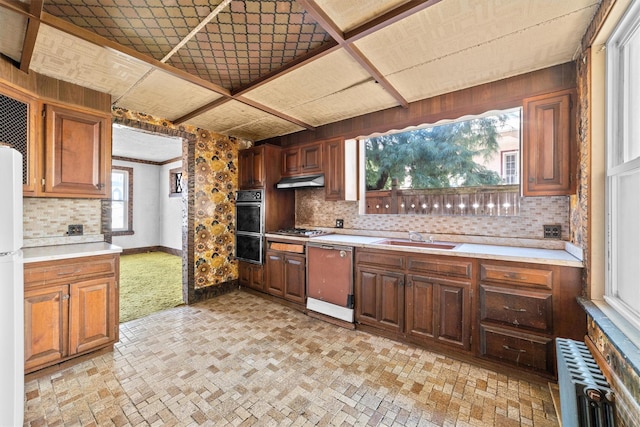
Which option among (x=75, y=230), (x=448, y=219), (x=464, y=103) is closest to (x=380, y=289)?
(x=448, y=219)

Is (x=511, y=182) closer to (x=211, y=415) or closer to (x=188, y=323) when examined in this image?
(x=211, y=415)

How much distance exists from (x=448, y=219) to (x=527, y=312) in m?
1.10

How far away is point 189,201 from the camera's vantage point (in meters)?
3.55

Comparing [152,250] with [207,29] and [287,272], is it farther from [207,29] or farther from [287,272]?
[207,29]

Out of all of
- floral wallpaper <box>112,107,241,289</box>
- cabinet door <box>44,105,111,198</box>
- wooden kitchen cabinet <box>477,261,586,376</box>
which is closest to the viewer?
wooden kitchen cabinet <box>477,261,586,376</box>

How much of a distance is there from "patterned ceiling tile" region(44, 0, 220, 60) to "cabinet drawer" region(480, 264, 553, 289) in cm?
257

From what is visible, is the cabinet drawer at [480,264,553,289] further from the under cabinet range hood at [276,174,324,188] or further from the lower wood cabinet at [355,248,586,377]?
the under cabinet range hood at [276,174,324,188]

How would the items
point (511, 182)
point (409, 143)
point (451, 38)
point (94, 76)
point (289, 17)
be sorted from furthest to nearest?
1. point (409, 143)
2. point (511, 182)
3. point (94, 76)
4. point (451, 38)
5. point (289, 17)

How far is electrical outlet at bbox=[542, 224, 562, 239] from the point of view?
2.22 metres

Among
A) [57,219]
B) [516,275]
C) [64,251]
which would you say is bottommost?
[516,275]

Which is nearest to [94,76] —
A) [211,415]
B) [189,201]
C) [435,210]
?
[189,201]

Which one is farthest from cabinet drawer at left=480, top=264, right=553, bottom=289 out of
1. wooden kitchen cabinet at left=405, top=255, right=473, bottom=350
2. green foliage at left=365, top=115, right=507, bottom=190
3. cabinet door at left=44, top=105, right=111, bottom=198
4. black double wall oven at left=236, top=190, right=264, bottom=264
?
cabinet door at left=44, top=105, right=111, bottom=198

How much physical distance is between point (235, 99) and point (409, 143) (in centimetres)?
201

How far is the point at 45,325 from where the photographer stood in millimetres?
1964
